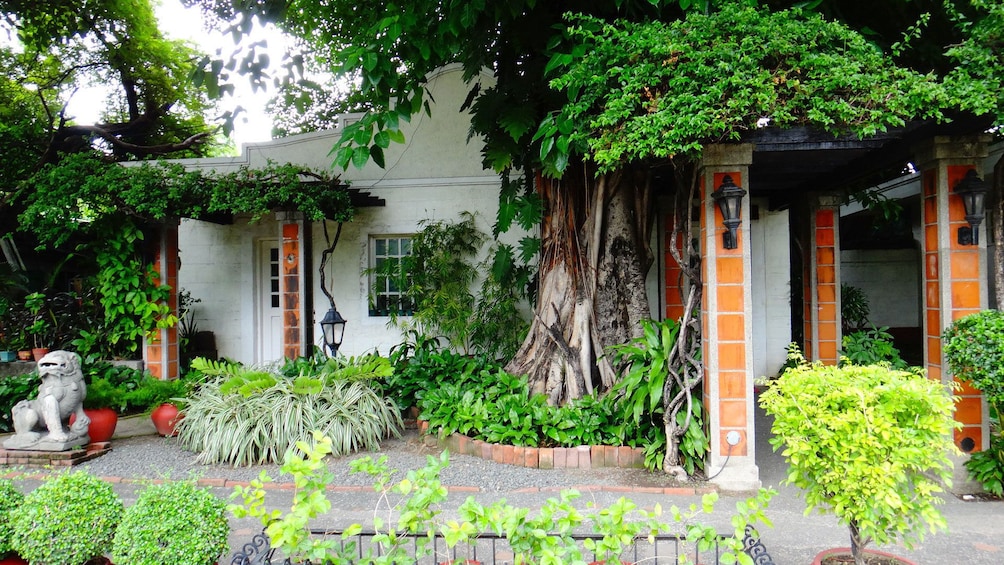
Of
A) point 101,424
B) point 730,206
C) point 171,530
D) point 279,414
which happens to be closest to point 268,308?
point 101,424

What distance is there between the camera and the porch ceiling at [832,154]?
403 cm

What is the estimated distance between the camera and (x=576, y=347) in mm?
5777

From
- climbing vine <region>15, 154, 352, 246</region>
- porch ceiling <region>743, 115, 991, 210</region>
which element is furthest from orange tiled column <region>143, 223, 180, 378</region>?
porch ceiling <region>743, 115, 991, 210</region>

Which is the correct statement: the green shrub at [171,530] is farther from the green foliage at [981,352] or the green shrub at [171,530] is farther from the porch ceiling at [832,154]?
the green foliage at [981,352]

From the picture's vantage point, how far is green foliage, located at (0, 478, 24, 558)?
8.89 feet

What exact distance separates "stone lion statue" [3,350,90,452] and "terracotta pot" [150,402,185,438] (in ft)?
2.42

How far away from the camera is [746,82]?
353cm

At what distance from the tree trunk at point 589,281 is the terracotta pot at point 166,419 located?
3780 millimetres

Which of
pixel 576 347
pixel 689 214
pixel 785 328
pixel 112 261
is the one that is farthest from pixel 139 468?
pixel 785 328

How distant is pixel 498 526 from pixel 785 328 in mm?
7051

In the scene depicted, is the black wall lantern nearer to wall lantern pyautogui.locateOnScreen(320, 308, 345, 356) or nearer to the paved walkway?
wall lantern pyautogui.locateOnScreen(320, 308, 345, 356)

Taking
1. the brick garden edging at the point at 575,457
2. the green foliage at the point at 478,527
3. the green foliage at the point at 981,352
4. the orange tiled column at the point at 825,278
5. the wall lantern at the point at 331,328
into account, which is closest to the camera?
the green foliage at the point at 478,527

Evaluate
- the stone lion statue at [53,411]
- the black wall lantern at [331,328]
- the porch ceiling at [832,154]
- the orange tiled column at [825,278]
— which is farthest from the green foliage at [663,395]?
the stone lion statue at [53,411]

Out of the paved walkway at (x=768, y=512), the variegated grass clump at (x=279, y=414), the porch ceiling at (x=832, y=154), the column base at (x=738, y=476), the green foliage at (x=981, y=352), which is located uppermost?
the porch ceiling at (x=832, y=154)
